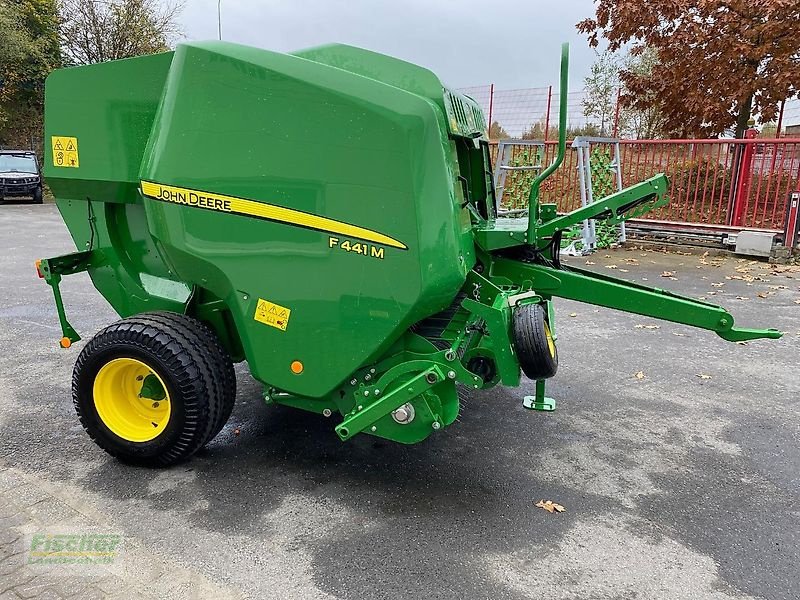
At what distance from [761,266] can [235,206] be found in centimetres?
856

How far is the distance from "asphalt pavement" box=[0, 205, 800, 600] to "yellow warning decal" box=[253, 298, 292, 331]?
80cm

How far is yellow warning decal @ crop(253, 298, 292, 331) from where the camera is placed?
9.43 ft

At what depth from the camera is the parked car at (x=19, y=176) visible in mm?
17531

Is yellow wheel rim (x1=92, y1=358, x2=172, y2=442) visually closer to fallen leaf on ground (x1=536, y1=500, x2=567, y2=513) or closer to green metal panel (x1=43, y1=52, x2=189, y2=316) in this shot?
green metal panel (x1=43, y1=52, x2=189, y2=316)

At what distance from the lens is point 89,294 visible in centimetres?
681

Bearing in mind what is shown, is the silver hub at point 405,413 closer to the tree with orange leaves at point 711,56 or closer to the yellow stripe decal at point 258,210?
the yellow stripe decal at point 258,210

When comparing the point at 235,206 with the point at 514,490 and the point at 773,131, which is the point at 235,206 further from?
the point at 773,131

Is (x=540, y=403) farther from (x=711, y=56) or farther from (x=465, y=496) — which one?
(x=711, y=56)

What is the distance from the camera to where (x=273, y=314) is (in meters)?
2.89

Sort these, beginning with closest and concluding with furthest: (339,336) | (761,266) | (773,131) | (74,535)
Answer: (74,535), (339,336), (761,266), (773,131)

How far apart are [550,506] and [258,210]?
1871 millimetres

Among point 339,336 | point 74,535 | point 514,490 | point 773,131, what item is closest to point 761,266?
point 773,131

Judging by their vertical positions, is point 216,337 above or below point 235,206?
below

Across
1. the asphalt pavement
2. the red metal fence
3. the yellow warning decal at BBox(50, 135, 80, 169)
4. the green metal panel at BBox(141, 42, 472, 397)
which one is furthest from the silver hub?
the red metal fence
